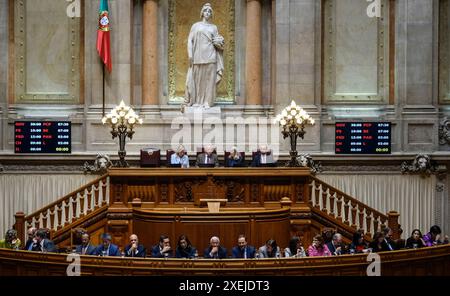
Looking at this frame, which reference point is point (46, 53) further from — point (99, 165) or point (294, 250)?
point (294, 250)

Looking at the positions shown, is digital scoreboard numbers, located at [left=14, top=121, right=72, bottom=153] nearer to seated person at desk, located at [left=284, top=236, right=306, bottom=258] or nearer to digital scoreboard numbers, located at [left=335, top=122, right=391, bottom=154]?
digital scoreboard numbers, located at [left=335, top=122, right=391, bottom=154]

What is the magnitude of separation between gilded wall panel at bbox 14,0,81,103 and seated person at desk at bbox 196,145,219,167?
4351 mm

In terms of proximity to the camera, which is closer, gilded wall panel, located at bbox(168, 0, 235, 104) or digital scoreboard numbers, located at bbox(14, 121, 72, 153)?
digital scoreboard numbers, located at bbox(14, 121, 72, 153)

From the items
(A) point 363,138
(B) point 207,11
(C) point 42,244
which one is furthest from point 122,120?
(A) point 363,138

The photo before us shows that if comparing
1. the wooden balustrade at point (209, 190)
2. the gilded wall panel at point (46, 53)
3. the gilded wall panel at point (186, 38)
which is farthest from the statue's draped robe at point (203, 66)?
the wooden balustrade at point (209, 190)

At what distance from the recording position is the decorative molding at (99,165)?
22156mm

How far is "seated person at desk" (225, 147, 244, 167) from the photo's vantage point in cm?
2036

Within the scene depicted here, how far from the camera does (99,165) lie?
72.7 ft

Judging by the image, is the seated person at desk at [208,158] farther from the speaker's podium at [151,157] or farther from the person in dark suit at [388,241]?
the person in dark suit at [388,241]

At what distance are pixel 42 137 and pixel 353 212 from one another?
7.81 metres

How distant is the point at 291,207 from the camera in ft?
60.8

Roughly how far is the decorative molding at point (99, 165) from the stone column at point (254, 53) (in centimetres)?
387

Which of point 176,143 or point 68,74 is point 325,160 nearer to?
point 176,143

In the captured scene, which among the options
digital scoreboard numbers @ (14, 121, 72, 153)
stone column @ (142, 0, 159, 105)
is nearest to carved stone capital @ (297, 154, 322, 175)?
stone column @ (142, 0, 159, 105)
